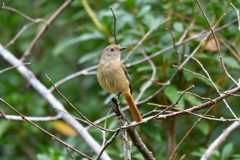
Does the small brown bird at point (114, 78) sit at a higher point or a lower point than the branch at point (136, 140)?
higher

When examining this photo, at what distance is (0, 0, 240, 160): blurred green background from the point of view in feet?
11.7

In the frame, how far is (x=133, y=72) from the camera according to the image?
12.6 ft

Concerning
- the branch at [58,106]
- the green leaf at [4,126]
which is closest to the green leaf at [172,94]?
the branch at [58,106]

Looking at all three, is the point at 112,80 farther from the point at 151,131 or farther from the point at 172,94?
the point at 151,131

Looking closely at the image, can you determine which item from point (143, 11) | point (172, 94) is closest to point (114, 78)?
point (172, 94)

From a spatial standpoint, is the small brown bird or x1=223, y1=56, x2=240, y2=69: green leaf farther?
x1=223, y1=56, x2=240, y2=69: green leaf

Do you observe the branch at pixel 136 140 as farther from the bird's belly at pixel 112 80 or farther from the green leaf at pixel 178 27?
the green leaf at pixel 178 27

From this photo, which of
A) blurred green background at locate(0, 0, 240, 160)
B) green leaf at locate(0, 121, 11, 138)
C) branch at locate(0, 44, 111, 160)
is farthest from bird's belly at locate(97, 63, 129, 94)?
green leaf at locate(0, 121, 11, 138)

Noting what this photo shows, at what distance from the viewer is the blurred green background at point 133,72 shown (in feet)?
11.7

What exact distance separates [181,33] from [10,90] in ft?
8.09

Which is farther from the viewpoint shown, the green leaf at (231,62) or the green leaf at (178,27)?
the green leaf at (178,27)

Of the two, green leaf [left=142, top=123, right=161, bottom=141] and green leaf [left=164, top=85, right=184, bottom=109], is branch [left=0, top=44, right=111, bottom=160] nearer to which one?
green leaf [left=142, top=123, right=161, bottom=141]

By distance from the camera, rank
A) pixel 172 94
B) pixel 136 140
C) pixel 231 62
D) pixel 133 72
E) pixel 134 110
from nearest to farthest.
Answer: pixel 136 140, pixel 134 110, pixel 172 94, pixel 231 62, pixel 133 72

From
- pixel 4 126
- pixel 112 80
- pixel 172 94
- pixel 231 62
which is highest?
pixel 112 80
